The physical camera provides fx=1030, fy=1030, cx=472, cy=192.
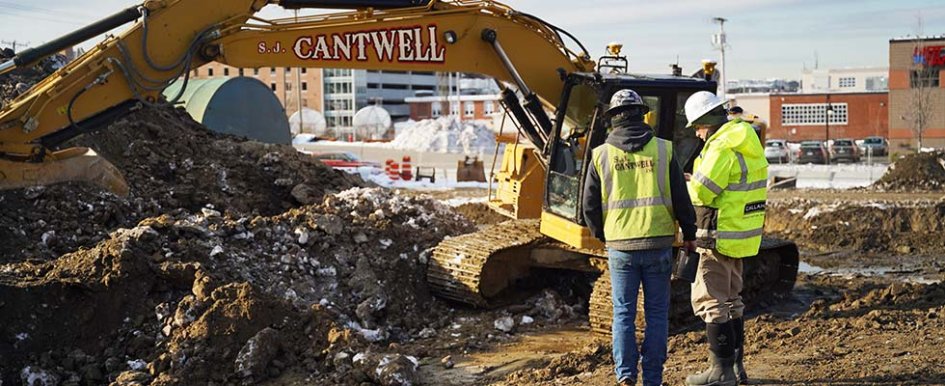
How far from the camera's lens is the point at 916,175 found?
2214 centimetres

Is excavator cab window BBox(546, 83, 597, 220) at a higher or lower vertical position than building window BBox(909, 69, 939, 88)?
lower

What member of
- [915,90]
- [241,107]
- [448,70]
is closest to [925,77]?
[915,90]

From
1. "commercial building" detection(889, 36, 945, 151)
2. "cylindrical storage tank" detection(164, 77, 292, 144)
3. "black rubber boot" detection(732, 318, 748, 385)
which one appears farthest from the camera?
"commercial building" detection(889, 36, 945, 151)

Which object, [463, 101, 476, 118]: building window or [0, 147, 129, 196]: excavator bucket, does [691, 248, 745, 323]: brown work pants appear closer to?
[0, 147, 129, 196]: excavator bucket

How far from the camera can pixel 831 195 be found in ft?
66.9

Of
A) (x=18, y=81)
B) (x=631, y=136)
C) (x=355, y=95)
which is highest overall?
(x=355, y=95)

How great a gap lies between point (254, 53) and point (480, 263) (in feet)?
8.89

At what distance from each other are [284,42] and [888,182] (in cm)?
1728

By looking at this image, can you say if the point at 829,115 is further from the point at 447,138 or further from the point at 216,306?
the point at 216,306

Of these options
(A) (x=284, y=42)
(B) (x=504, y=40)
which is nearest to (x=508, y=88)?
(B) (x=504, y=40)

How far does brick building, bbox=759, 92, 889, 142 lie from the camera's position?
55.5 m

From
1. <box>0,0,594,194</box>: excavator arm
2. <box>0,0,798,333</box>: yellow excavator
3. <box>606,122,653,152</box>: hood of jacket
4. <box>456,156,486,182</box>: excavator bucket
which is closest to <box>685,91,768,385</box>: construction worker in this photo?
<box>606,122,653,152</box>: hood of jacket

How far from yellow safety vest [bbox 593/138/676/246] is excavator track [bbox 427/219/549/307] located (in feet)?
11.4

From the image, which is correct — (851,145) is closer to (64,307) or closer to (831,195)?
(831,195)
